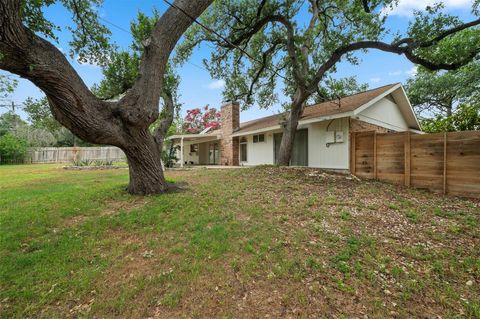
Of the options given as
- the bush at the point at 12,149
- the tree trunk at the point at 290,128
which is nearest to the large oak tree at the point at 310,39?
the tree trunk at the point at 290,128

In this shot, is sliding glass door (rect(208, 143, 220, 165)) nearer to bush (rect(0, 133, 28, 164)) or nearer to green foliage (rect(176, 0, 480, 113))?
green foliage (rect(176, 0, 480, 113))

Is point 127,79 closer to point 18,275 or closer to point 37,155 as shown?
point 18,275

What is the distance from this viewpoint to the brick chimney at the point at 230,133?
51.8ft

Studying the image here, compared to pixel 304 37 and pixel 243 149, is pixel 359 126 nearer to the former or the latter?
pixel 304 37

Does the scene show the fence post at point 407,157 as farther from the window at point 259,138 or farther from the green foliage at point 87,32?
the green foliage at point 87,32

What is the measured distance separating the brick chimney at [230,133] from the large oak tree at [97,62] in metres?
8.91

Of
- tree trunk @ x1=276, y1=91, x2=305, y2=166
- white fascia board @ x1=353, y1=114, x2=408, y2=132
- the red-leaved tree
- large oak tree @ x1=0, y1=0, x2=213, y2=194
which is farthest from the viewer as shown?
the red-leaved tree

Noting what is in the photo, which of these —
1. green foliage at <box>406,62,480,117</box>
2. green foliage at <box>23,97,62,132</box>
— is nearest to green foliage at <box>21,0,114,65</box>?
green foliage at <box>23,97,62,132</box>

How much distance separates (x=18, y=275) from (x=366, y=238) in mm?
Answer: 4535

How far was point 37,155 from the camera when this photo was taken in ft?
75.7

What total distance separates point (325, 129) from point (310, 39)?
3.93 m

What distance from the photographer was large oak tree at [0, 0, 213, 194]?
121 inches

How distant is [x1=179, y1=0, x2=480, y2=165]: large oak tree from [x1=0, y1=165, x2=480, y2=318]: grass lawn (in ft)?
17.4

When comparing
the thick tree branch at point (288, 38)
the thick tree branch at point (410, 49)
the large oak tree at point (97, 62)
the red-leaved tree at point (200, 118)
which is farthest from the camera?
the red-leaved tree at point (200, 118)
